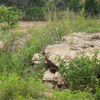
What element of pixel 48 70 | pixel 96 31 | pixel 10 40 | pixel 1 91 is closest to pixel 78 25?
pixel 96 31

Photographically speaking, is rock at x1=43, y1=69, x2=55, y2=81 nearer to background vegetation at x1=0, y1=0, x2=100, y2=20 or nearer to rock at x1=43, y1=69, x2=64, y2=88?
rock at x1=43, y1=69, x2=64, y2=88

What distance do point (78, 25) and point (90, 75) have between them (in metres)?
5.55

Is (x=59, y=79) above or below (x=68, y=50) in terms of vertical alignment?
below

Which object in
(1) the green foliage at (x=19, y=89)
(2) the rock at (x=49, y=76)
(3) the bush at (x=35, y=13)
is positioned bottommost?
(2) the rock at (x=49, y=76)

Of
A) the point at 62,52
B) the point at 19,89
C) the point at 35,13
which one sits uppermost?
the point at 35,13

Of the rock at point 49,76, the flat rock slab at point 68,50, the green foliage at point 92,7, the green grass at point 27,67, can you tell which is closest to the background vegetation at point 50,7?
the green foliage at point 92,7

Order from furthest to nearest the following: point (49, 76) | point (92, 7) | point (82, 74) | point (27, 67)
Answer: point (92, 7) → point (27, 67) → point (49, 76) → point (82, 74)

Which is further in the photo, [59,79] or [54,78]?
[54,78]

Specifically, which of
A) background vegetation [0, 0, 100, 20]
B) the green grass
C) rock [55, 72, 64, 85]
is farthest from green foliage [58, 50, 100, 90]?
background vegetation [0, 0, 100, 20]

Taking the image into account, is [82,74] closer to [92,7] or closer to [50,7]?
[92,7]

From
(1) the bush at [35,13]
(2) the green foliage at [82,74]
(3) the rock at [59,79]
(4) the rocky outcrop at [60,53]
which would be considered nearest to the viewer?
(2) the green foliage at [82,74]

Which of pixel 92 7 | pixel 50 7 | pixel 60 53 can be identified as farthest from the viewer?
pixel 50 7

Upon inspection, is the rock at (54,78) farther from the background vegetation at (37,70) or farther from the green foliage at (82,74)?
the green foliage at (82,74)

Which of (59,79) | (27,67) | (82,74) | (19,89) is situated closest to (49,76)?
A: (59,79)
